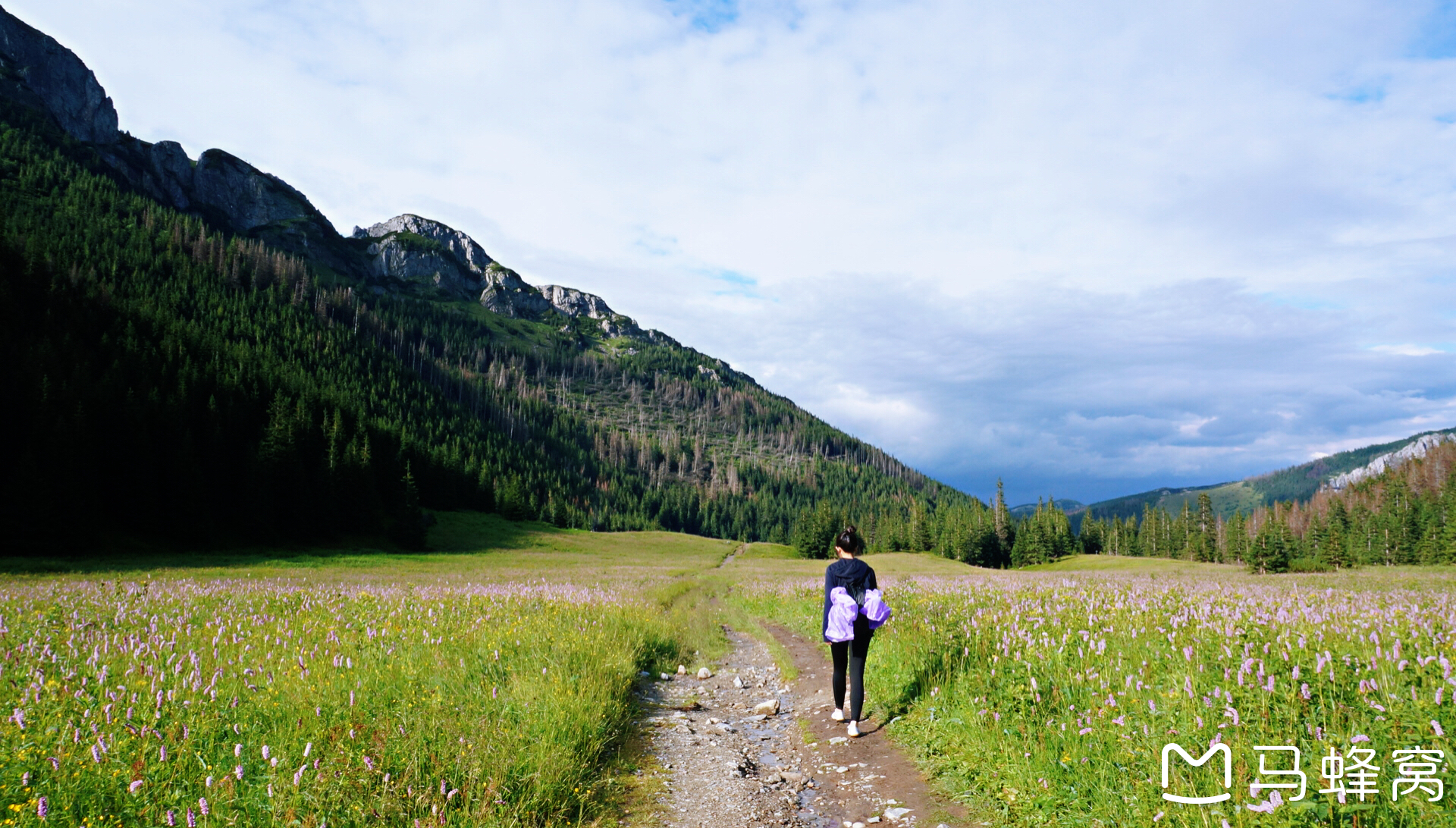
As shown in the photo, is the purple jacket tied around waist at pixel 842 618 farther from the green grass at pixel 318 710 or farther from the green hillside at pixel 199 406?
the green hillside at pixel 199 406

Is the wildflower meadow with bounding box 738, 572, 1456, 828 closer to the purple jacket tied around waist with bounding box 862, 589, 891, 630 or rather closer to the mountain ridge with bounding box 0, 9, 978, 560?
the purple jacket tied around waist with bounding box 862, 589, 891, 630

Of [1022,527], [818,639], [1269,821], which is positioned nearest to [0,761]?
[1269,821]

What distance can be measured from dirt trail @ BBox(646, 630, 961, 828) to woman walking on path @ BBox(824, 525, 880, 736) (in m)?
0.40

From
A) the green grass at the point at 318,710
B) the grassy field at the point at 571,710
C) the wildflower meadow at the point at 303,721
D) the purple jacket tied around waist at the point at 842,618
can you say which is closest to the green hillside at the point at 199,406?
the green grass at the point at 318,710

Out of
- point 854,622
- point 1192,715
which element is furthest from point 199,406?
point 1192,715

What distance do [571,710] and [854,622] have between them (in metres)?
4.07

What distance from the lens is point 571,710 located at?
23.3 feet

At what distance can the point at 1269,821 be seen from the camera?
12.9ft

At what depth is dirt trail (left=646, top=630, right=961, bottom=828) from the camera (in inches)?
238

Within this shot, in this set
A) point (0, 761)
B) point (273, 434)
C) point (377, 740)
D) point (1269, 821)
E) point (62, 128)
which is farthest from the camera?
point (62, 128)

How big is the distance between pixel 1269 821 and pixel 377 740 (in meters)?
6.93

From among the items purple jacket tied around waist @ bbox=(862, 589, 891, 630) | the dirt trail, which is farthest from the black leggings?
the dirt trail

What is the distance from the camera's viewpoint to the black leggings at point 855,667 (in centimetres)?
870

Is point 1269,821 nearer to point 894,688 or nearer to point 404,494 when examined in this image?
point 894,688
